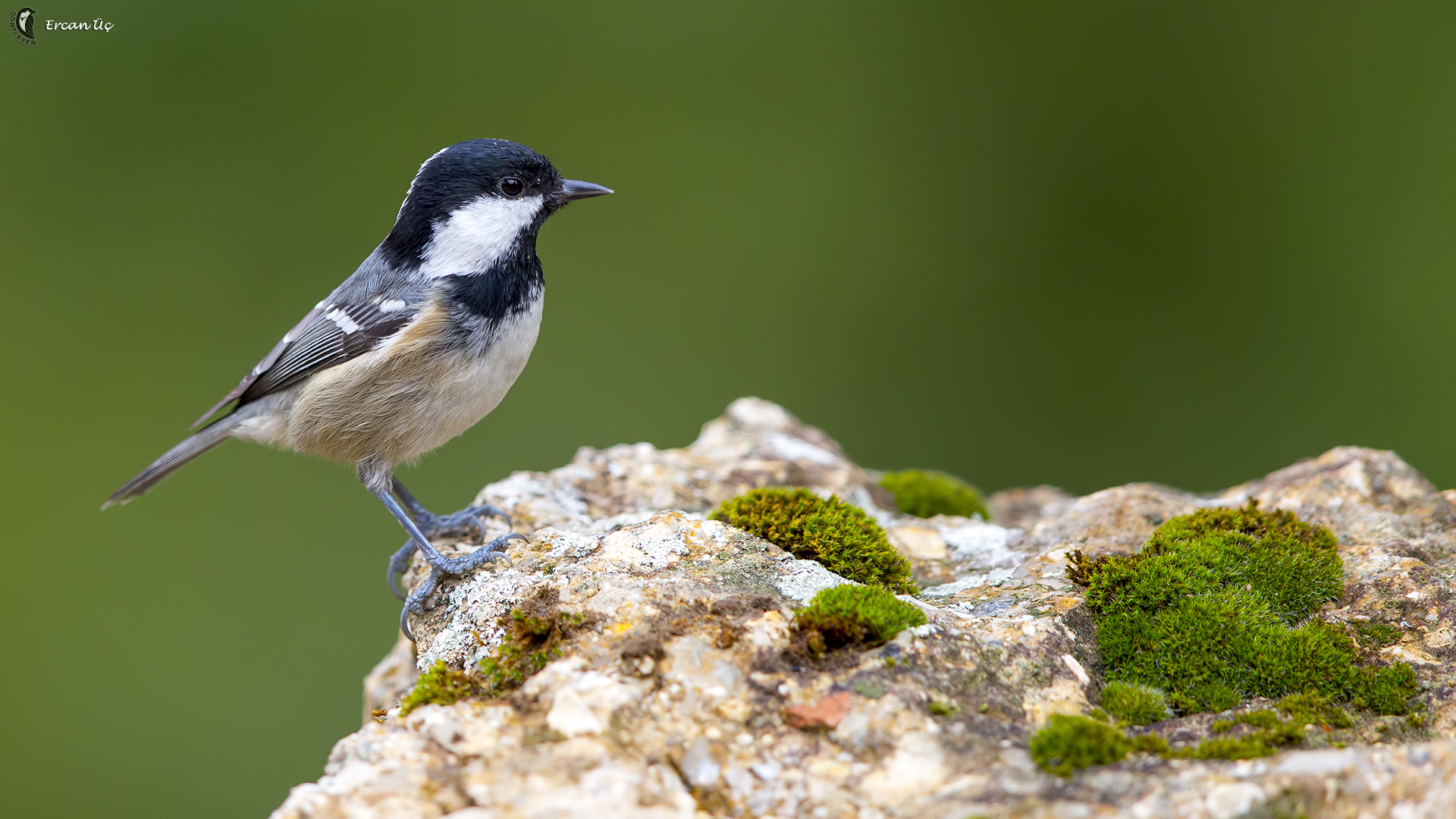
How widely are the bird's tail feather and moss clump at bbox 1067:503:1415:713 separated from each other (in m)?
3.78

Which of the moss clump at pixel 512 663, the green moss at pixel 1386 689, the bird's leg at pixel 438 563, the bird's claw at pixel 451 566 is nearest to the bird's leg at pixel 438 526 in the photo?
the bird's leg at pixel 438 563

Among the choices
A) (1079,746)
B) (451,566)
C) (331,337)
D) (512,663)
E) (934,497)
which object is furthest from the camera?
(934,497)

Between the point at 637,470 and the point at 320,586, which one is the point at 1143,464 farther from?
the point at 320,586

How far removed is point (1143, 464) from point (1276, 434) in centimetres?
96

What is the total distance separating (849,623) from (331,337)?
277 cm

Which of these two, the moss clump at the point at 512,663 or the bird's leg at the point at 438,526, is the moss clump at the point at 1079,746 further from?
the bird's leg at the point at 438,526

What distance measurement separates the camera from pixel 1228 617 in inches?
118

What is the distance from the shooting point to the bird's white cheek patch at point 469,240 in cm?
432

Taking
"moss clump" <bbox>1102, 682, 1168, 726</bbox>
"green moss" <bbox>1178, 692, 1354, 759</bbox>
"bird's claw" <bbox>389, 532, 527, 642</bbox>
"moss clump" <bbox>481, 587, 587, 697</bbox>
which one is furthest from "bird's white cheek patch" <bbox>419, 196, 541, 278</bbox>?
"green moss" <bbox>1178, 692, 1354, 759</bbox>

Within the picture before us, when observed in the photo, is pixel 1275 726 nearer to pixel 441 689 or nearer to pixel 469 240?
pixel 441 689

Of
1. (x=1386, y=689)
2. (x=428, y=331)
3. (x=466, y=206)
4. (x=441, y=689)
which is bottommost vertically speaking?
(x=1386, y=689)

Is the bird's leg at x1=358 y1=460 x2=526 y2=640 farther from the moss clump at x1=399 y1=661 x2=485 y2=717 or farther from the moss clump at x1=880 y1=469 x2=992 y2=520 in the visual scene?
the moss clump at x1=880 y1=469 x2=992 y2=520

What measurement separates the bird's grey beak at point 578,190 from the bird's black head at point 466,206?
0.63 ft

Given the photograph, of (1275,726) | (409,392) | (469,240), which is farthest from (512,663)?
(469,240)
